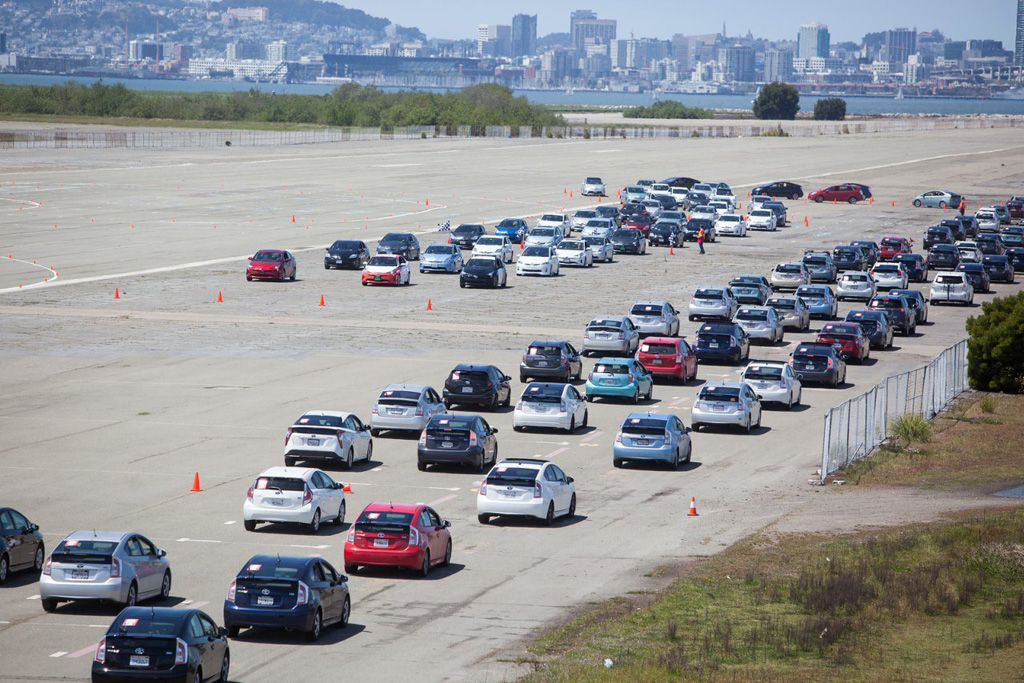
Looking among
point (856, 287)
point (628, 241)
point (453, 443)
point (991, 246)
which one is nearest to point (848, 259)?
point (856, 287)

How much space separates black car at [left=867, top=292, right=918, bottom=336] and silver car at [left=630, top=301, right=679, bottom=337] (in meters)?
9.19

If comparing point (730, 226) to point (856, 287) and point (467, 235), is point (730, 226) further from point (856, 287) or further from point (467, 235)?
point (856, 287)

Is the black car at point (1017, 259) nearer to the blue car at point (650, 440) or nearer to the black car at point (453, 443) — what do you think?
the blue car at point (650, 440)

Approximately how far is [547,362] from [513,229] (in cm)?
4337

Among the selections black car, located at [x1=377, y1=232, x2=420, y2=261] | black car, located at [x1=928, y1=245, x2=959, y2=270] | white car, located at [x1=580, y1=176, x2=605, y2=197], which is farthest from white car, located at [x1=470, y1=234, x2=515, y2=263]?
white car, located at [x1=580, y1=176, x2=605, y2=197]

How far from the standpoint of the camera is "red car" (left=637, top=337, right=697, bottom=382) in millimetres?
48188

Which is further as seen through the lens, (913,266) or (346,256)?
(913,266)

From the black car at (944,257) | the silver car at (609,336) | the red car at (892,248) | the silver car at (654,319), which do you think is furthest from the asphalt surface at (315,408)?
the red car at (892,248)

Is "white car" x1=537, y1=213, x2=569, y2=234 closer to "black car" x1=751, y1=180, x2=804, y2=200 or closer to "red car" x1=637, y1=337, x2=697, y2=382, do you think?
"black car" x1=751, y1=180, x2=804, y2=200

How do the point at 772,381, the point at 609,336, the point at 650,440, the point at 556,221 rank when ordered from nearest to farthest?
the point at 650,440 → the point at 772,381 → the point at 609,336 → the point at 556,221

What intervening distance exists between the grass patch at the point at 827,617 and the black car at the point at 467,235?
5818cm

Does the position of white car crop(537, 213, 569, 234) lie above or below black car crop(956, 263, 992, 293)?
above

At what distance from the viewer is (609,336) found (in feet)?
172

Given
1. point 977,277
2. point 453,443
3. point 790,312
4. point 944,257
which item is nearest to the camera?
point 453,443
